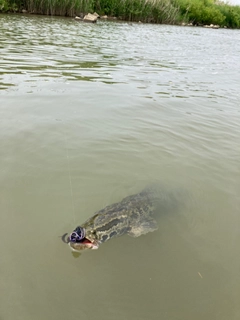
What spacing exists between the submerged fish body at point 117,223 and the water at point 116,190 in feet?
0.43

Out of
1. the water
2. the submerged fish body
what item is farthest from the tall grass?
the submerged fish body

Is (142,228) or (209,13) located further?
(209,13)

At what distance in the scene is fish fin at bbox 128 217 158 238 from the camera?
3.82 metres

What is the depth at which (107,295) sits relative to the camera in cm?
297

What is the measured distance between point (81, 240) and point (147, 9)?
37022mm

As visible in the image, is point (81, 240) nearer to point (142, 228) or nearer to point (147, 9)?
point (142, 228)

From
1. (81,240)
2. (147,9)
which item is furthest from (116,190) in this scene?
(147,9)

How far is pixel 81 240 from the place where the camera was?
334cm

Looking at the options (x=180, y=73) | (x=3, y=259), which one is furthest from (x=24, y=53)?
(x=3, y=259)

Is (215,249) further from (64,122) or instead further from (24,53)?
(24,53)

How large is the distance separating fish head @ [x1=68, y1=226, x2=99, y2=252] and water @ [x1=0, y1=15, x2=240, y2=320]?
0.33 feet

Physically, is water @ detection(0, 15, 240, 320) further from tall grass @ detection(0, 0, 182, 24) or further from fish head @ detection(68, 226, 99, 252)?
tall grass @ detection(0, 0, 182, 24)

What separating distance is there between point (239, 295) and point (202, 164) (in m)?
2.87

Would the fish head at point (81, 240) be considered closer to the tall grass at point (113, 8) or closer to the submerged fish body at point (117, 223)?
the submerged fish body at point (117, 223)
